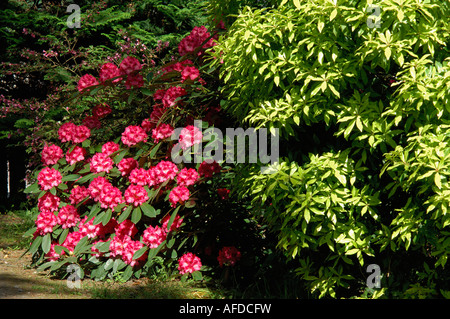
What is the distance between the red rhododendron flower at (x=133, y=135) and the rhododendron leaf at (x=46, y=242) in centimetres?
110

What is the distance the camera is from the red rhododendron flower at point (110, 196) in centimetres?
395

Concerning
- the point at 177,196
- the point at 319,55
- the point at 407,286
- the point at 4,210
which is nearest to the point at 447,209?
the point at 407,286

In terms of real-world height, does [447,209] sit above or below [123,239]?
above

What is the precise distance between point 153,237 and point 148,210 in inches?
9.4

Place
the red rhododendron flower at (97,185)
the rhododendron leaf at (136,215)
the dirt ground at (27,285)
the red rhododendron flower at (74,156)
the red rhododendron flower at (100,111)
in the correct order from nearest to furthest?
the dirt ground at (27,285) < the rhododendron leaf at (136,215) < the red rhododendron flower at (97,185) < the red rhododendron flower at (74,156) < the red rhododendron flower at (100,111)

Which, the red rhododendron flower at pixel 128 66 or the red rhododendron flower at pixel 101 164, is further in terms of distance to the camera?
the red rhododendron flower at pixel 128 66

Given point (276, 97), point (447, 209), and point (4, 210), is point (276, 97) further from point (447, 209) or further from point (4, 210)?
point (4, 210)

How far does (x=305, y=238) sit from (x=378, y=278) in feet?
1.94

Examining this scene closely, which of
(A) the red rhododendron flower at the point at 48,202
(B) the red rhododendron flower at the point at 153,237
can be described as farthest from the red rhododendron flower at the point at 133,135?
(A) the red rhododendron flower at the point at 48,202

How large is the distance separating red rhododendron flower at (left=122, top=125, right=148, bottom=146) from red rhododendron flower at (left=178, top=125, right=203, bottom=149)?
47cm

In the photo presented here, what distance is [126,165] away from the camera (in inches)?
162

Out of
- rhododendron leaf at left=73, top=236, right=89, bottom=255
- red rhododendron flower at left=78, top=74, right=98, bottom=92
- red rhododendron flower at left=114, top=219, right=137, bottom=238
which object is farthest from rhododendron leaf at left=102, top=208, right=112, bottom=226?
red rhododendron flower at left=78, top=74, right=98, bottom=92

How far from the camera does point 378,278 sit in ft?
10.6

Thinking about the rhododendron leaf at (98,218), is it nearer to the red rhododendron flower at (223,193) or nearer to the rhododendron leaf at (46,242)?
the rhododendron leaf at (46,242)
